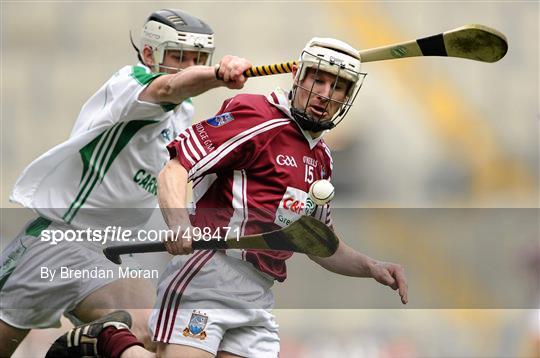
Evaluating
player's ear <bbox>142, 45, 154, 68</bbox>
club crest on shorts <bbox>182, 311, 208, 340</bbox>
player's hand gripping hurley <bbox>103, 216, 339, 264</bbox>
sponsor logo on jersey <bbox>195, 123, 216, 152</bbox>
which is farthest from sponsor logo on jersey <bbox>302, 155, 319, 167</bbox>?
player's ear <bbox>142, 45, 154, 68</bbox>

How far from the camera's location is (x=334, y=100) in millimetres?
3174

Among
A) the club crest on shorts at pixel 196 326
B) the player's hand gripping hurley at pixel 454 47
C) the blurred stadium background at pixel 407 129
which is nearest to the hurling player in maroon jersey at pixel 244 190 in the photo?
the club crest on shorts at pixel 196 326

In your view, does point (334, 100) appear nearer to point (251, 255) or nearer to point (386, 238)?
point (251, 255)

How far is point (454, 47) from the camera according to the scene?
330 cm

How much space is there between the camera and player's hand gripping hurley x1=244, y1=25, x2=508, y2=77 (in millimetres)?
3230

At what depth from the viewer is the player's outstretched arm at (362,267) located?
335 cm

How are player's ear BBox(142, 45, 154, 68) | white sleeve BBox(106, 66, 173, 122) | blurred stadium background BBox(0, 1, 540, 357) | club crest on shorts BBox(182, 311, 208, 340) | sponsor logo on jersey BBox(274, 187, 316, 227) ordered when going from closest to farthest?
club crest on shorts BBox(182, 311, 208, 340), sponsor logo on jersey BBox(274, 187, 316, 227), white sleeve BBox(106, 66, 173, 122), player's ear BBox(142, 45, 154, 68), blurred stadium background BBox(0, 1, 540, 357)

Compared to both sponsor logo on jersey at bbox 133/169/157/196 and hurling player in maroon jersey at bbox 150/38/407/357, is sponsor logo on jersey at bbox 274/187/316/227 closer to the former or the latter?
hurling player in maroon jersey at bbox 150/38/407/357

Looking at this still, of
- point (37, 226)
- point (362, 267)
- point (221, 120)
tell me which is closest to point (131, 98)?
point (37, 226)

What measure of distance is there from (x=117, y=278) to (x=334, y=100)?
105 centimetres

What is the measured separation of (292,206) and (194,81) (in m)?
0.51

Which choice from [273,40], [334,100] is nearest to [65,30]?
[273,40]

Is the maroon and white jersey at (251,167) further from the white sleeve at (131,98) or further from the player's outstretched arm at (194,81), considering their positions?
the white sleeve at (131,98)

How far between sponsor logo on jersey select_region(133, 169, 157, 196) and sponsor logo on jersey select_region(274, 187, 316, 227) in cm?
89
